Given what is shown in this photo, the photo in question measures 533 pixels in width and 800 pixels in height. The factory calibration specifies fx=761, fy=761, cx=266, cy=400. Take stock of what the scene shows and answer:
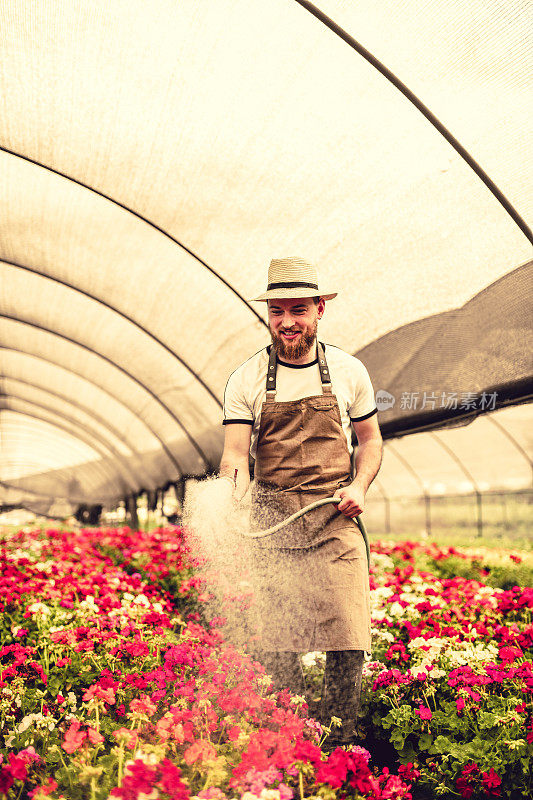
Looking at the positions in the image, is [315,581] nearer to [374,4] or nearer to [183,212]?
[374,4]

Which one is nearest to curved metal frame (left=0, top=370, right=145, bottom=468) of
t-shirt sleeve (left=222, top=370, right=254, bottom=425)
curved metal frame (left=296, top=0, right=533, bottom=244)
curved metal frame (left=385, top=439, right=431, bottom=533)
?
curved metal frame (left=385, top=439, right=431, bottom=533)

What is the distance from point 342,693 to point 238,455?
2.81ft

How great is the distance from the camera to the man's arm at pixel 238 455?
2.62 meters

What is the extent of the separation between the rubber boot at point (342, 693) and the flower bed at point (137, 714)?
0.12 metres

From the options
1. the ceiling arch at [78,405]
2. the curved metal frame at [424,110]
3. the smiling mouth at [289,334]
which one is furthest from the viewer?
the ceiling arch at [78,405]

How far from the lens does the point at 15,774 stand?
1.57 meters

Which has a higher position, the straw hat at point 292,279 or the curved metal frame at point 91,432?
the curved metal frame at point 91,432

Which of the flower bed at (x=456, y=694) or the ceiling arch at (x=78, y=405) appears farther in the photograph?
the ceiling arch at (x=78, y=405)

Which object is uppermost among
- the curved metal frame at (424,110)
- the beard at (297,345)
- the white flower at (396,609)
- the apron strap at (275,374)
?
the curved metal frame at (424,110)

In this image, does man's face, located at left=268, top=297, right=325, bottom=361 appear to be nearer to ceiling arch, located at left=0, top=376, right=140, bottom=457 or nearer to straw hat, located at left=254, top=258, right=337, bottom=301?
straw hat, located at left=254, top=258, right=337, bottom=301

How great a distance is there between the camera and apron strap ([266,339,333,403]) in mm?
2658

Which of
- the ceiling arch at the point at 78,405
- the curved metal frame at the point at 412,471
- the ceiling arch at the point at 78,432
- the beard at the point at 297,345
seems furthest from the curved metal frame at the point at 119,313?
the ceiling arch at the point at 78,432

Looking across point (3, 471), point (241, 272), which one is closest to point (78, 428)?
point (3, 471)

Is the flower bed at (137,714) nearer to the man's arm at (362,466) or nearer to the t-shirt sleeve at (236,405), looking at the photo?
the man's arm at (362,466)
